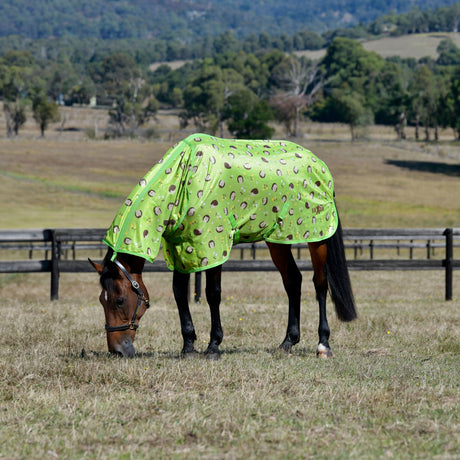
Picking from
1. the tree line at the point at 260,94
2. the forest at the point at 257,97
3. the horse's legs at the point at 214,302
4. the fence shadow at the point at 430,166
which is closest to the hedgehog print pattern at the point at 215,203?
the horse's legs at the point at 214,302

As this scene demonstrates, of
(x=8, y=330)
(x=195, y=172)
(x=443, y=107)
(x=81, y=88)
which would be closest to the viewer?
(x=195, y=172)

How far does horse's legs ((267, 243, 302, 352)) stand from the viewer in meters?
8.22

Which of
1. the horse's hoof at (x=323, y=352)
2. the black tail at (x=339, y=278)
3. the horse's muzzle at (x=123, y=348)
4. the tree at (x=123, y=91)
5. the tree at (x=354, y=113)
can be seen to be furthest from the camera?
the tree at (x=123, y=91)

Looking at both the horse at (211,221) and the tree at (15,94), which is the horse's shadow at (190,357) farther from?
the tree at (15,94)

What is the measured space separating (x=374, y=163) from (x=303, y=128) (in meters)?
58.3

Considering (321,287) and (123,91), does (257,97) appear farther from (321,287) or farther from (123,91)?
(321,287)

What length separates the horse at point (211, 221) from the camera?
6.73 metres

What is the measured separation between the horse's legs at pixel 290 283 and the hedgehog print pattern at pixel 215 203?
49 centimetres

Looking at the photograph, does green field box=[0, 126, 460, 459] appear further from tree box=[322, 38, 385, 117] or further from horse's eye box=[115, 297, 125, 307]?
tree box=[322, 38, 385, 117]

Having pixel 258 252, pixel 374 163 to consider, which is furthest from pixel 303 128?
pixel 258 252

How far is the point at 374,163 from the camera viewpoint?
80375 mm

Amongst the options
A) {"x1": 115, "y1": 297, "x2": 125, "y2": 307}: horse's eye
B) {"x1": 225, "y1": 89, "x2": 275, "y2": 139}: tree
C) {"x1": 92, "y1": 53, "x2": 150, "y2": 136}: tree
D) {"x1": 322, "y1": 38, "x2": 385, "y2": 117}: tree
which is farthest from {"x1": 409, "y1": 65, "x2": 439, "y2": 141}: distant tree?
{"x1": 115, "y1": 297, "x2": 125, "y2": 307}: horse's eye

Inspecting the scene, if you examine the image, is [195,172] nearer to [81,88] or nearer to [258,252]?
[258,252]

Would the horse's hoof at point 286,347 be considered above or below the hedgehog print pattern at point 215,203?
below
